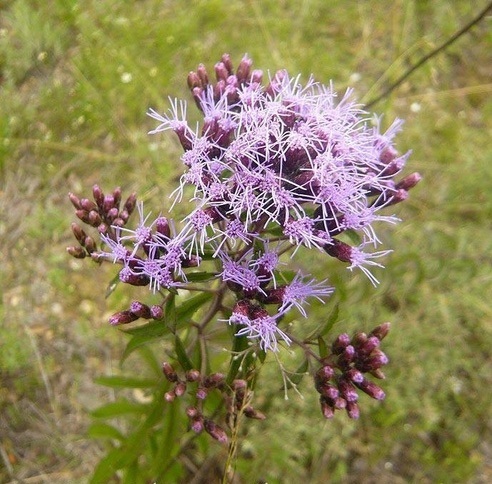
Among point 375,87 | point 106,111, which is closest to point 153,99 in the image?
point 106,111

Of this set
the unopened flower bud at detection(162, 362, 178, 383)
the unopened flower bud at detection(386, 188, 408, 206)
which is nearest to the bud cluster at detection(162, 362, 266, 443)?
the unopened flower bud at detection(162, 362, 178, 383)

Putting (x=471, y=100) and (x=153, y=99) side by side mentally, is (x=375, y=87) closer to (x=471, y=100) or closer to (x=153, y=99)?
(x=471, y=100)

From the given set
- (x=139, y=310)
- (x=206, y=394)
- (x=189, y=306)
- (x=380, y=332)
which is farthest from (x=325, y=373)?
(x=139, y=310)

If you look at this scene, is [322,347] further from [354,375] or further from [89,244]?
[89,244]

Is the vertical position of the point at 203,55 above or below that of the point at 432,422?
above

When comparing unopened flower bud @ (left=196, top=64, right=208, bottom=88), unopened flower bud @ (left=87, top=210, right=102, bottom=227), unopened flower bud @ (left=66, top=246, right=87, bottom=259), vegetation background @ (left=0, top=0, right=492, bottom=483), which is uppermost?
unopened flower bud @ (left=196, top=64, right=208, bottom=88)

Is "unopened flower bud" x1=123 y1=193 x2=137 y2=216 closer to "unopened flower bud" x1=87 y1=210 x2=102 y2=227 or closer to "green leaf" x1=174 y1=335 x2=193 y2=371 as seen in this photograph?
Answer: "unopened flower bud" x1=87 y1=210 x2=102 y2=227

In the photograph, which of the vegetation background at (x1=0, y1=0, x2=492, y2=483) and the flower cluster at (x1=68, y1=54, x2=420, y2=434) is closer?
the flower cluster at (x1=68, y1=54, x2=420, y2=434)
